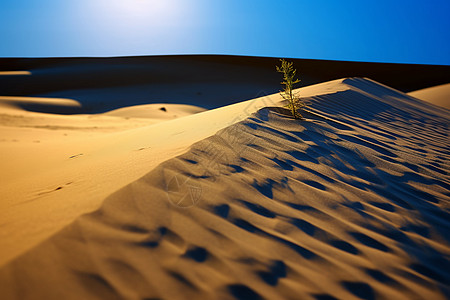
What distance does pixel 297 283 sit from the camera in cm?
154

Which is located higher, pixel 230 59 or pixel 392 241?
pixel 230 59

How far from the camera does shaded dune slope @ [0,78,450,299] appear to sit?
1431mm

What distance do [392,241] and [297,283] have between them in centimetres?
88

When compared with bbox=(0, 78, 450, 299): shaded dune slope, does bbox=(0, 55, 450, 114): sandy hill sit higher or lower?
higher

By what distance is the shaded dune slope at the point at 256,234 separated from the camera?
1.43 m

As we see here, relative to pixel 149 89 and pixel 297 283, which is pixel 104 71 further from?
pixel 297 283

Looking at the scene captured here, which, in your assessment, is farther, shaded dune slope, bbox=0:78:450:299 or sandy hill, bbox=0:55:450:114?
sandy hill, bbox=0:55:450:114

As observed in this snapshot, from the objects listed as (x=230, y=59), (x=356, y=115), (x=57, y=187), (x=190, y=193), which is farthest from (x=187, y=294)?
(x=230, y=59)

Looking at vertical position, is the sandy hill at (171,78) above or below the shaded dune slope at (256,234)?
above

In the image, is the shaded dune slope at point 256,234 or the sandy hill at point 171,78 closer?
the shaded dune slope at point 256,234

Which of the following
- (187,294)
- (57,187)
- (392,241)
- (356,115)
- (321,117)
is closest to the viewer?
(187,294)

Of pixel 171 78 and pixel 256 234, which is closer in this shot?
pixel 256 234

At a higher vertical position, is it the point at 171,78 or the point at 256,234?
the point at 171,78

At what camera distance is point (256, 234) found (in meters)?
1.83
